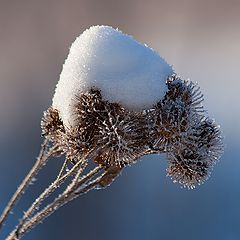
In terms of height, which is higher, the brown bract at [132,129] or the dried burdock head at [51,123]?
the dried burdock head at [51,123]

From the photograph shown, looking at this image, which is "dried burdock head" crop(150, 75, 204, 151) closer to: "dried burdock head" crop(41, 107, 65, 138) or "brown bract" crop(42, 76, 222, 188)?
"brown bract" crop(42, 76, 222, 188)

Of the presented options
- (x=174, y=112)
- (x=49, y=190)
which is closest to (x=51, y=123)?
(x=49, y=190)

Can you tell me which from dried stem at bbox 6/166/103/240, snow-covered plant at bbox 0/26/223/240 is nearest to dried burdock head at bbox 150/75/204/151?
snow-covered plant at bbox 0/26/223/240

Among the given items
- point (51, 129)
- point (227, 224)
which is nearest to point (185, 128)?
point (51, 129)

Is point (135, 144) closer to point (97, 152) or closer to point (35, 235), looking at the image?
point (97, 152)

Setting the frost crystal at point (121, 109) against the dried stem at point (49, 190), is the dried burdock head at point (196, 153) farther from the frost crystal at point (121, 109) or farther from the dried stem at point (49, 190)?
the dried stem at point (49, 190)

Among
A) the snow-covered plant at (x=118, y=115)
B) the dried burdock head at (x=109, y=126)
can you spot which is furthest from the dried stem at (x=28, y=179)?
the dried burdock head at (x=109, y=126)

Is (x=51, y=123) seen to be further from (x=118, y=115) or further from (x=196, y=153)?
(x=196, y=153)
